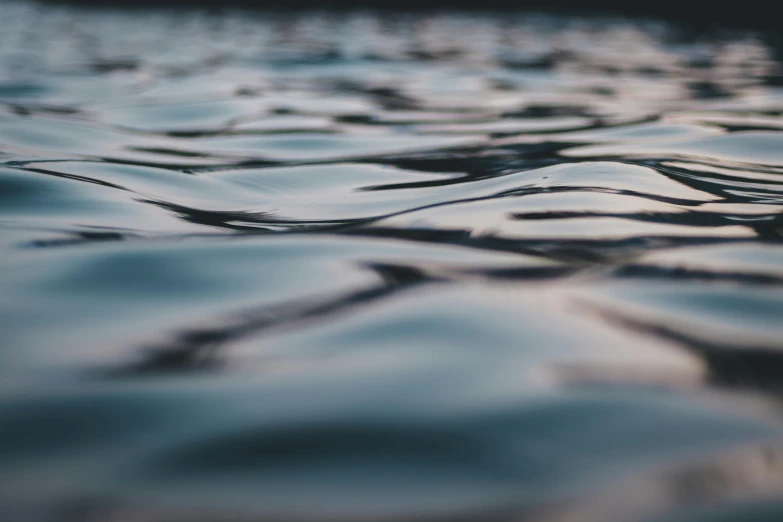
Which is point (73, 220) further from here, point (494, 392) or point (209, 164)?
point (494, 392)

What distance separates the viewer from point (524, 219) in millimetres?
1593

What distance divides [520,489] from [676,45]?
7282 millimetres

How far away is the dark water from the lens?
0.74m

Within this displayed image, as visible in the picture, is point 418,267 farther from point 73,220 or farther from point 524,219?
point 73,220

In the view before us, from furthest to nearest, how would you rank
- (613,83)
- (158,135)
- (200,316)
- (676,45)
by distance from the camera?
(676,45), (613,83), (158,135), (200,316)

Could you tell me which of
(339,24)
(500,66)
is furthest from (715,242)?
(339,24)

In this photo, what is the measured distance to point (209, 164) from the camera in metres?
2.44

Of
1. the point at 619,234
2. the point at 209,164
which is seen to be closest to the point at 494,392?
the point at 619,234

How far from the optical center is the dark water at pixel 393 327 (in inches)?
29.2

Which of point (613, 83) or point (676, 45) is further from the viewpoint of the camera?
point (676, 45)

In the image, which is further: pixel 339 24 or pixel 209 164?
pixel 339 24

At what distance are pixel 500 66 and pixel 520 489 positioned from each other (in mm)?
4847

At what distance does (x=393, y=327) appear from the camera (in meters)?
1.07

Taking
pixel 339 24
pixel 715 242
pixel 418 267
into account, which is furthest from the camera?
pixel 339 24
